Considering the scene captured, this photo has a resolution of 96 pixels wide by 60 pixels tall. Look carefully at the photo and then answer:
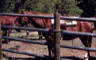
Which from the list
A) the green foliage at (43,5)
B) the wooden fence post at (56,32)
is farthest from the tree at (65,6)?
the wooden fence post at (56,32)

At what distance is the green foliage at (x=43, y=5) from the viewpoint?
19.4 metres

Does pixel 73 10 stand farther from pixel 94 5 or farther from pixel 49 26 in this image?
pixel 49 26

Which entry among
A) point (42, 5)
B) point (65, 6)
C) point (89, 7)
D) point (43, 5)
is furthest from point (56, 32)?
point (89, 7)

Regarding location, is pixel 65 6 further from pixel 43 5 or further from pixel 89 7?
pixel 89 7

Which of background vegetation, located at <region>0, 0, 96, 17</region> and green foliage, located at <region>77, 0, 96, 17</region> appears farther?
green foliage, located at <region>77, 0, 96, 17</region>

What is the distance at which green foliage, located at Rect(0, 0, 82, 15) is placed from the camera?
762 inches

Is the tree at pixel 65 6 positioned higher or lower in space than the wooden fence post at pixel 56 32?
lower

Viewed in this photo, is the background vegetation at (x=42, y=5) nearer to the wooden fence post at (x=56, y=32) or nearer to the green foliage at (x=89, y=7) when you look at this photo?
the green foliage at (x=89, y=7)

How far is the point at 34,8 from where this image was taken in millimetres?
19172

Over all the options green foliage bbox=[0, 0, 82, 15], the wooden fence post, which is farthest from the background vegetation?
the wooden fence post

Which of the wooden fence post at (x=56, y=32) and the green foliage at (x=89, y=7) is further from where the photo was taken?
the green foliage at (x=89, y=7)

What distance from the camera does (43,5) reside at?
2020 centimetres

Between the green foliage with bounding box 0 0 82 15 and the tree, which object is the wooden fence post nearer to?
the green foliage with bounding box 0 0 82 15

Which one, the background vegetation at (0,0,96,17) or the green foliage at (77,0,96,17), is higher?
the background vegetation at (0,0,96,17)
